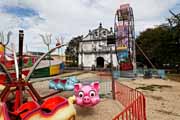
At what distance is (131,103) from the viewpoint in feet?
23.3

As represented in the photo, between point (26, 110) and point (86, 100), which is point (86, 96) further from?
point (26, 110)

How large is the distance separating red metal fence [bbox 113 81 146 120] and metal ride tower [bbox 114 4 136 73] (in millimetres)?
18879

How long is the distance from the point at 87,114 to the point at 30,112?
14.3ft

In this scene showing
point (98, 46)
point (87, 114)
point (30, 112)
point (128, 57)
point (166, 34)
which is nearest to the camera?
point (30, 112)

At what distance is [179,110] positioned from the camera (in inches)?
426

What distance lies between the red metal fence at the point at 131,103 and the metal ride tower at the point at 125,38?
61.9ft

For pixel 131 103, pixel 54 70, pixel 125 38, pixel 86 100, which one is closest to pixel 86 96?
pixel 86 100

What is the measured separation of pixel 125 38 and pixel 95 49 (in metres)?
23.3

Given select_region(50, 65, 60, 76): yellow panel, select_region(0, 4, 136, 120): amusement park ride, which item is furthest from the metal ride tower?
select_region(0, 4, 136, 120): amusement park ride

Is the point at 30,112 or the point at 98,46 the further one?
the point at 98,46

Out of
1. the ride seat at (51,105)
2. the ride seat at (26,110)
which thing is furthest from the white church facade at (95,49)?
the ride seat at (51,105)

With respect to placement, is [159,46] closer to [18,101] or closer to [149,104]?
[149,104]

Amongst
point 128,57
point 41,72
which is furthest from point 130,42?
point 41,72

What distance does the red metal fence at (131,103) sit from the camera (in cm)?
646
